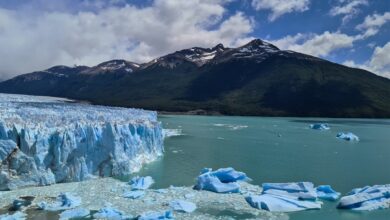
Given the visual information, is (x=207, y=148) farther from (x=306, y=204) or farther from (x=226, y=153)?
(x=306, y=204)

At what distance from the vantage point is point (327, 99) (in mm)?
125000

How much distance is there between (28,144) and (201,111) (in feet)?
315

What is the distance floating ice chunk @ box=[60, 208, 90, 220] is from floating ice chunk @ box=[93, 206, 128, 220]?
1.40 feet

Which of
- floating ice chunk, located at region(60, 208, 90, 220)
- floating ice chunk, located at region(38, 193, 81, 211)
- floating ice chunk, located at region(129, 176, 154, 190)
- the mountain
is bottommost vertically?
floating ice chunk, located at region(60, 208, 90, 220)

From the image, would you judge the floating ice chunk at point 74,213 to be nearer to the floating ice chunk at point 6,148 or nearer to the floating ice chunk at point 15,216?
the floating ice chunk at point 15,216

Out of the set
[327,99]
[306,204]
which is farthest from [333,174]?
[327,99]

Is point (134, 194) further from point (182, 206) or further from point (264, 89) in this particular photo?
point (264, 89)

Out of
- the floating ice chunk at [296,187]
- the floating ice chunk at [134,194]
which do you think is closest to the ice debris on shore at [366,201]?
the floating ice chunk at [296,187]

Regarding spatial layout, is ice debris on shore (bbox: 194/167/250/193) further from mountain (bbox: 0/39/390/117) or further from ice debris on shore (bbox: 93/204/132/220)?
mountain (bbox: 0/39/390/117)

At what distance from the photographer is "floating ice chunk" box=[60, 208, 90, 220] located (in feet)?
48.4

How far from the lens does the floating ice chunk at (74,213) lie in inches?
581

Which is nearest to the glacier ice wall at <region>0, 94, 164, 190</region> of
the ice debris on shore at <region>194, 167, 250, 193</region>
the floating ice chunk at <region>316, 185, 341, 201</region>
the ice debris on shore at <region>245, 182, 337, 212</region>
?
the ice debris on shore at <region>194, 167, 250, 193</region>

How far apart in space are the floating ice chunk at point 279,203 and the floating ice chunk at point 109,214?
18.1 feet

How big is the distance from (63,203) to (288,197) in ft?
31.4
